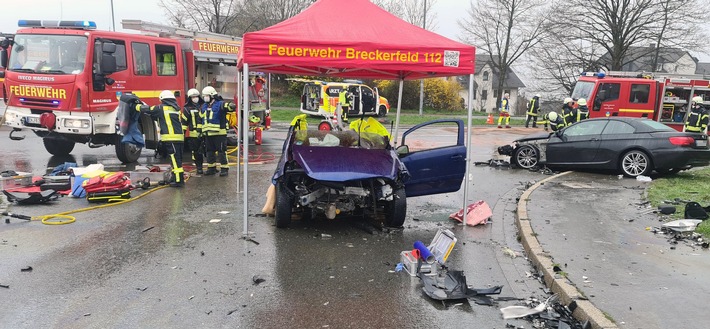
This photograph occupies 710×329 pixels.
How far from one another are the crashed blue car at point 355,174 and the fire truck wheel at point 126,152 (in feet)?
19.0

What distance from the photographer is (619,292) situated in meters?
4.93

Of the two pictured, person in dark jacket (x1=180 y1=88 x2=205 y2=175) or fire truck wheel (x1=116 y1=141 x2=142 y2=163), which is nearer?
person in dark jacket (x1=180 y1=88 x2=205 y2=175)

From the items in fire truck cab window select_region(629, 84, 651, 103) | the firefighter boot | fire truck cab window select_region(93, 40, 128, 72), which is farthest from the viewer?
fire truck cab window select_region(629, 84, 651, 103)

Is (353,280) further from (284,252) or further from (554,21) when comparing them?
(554,21)

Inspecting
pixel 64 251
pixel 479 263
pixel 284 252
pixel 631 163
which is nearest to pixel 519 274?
pixel 479 263

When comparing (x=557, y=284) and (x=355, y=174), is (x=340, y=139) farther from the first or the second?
(x=557, y=284)

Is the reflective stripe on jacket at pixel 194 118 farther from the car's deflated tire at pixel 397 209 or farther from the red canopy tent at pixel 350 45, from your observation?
the car's deflated tire at pixel 397 209

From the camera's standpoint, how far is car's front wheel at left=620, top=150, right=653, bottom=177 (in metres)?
11.5

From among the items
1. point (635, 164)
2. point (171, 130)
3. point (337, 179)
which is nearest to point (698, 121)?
point (635, 164)

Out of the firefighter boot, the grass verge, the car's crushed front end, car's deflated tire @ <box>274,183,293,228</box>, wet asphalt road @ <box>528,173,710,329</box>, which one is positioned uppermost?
the car's crushed front end

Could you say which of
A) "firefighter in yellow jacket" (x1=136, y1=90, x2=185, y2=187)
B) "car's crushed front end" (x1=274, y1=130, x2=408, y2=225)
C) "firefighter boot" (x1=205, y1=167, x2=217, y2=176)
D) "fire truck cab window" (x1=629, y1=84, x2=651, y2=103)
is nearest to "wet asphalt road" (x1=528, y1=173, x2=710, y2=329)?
"car's crushed front end" (x1=274, y1=130, x2=408, y2=225)

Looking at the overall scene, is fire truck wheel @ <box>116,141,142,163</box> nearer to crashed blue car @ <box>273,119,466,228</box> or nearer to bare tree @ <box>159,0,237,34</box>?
crashed blue car @ <box>273,119,466,228</box>

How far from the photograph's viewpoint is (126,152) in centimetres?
1203

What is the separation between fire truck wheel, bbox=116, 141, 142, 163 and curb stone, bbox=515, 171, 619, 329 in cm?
867
